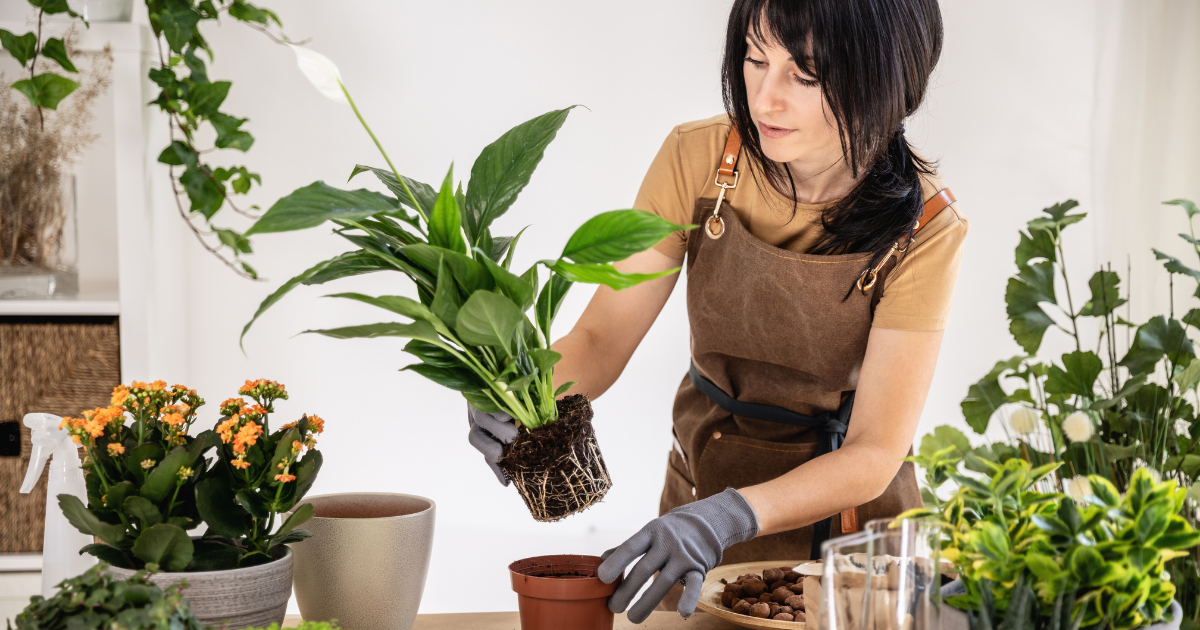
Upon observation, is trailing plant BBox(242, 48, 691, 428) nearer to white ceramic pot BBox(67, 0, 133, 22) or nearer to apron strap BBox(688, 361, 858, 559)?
apron strap BBox(688, 361, 858, 559)

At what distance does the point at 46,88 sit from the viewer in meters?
1.53

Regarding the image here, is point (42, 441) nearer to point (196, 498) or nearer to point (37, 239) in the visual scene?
point (196, 498)

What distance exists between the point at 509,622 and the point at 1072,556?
0.58 meters

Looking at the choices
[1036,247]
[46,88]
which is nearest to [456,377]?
[1036,247]

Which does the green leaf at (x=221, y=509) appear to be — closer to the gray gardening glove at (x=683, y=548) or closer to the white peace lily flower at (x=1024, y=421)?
the gray gardening glove at (x=683, y=548)

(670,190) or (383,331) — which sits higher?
(670,190)

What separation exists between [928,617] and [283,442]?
0.53m

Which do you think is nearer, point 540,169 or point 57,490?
point 57,490

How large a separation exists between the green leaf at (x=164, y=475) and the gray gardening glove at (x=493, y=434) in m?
0.32

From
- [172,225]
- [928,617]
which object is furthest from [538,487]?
[172,225]

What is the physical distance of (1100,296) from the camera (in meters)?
0.75

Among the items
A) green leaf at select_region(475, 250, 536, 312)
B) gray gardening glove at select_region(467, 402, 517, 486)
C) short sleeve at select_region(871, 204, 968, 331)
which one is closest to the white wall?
short sleeve at select_region(871, 204, 968, 331)

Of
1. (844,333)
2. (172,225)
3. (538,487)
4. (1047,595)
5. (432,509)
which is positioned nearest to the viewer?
(1047,595)

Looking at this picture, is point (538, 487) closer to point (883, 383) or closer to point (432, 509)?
point (432, 509)
